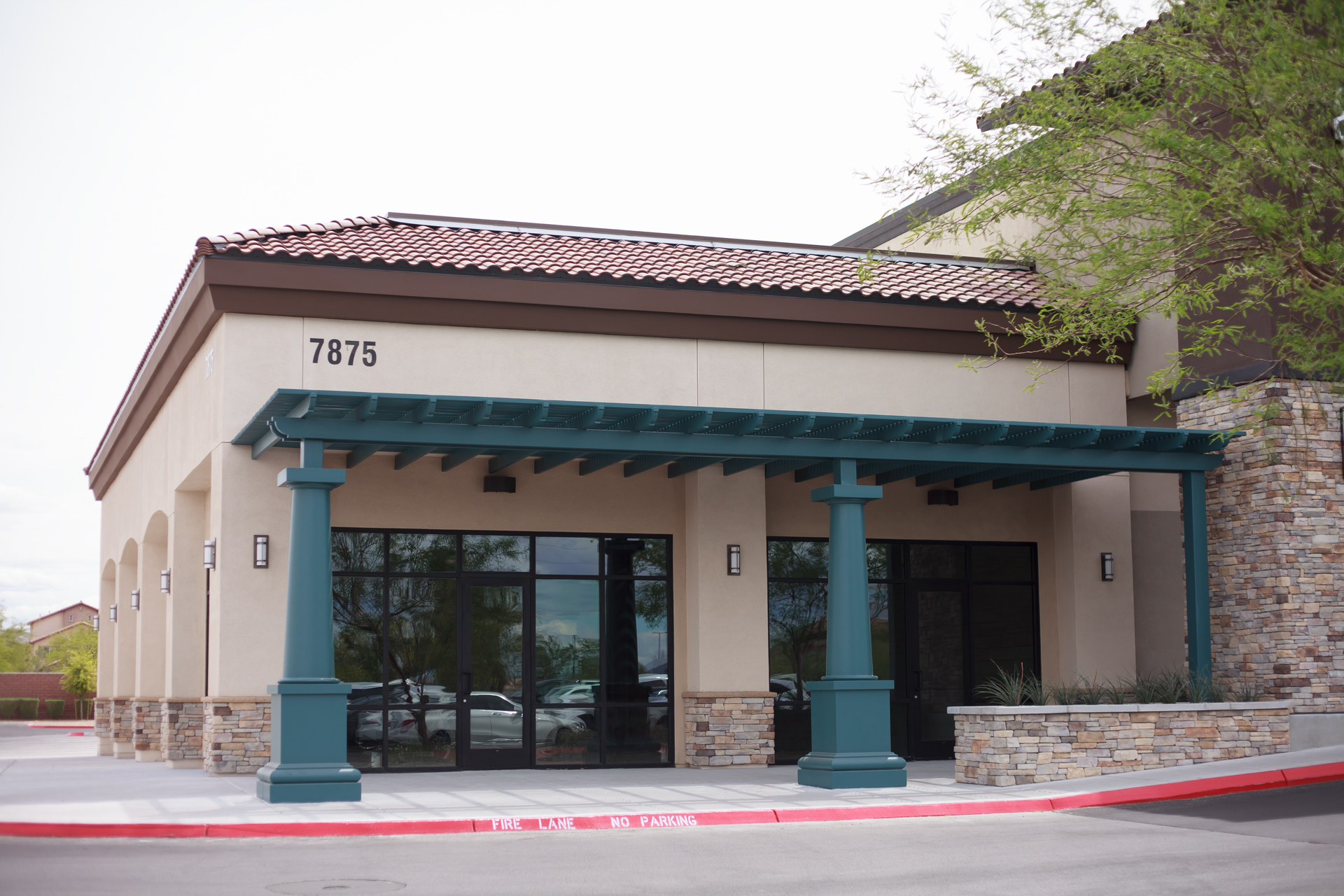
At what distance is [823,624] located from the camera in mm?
18266

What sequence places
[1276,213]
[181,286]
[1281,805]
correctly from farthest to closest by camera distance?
[181,286] < [1281,805] < [1276,213]

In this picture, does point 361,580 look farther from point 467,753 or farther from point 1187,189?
point 1187,189

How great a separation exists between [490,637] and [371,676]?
156 cm

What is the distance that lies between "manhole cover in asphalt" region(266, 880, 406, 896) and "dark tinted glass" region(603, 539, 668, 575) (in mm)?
9087

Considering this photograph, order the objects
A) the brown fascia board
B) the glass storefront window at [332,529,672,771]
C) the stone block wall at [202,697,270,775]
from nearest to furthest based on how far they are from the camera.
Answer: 1. the stone block wall at [202,697,270,775]
2. the brown fascia board
3. the glass storefront window at [332,529,672,771]

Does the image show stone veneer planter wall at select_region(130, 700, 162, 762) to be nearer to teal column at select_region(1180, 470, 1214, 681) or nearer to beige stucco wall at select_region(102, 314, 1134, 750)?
beige stucco wall at select_region(102, 314, 1134, 750)

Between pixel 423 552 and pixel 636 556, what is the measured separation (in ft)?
9.33

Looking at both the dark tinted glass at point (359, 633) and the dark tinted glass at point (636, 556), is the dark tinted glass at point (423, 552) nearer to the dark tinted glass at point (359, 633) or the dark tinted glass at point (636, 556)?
the dark tinted glass at point (359, 633)

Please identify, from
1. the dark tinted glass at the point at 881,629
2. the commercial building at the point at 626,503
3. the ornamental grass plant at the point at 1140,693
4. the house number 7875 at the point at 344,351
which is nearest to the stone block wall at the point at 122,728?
the commercial building at the point at 626,503

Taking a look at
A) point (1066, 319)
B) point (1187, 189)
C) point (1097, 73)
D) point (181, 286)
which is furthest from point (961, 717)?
point (181, 286)

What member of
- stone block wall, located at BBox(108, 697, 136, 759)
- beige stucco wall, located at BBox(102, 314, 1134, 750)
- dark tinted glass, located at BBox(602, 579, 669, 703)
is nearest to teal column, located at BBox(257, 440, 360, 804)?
beige stucco wall, located at BBox(102, 314, 1134, 750)

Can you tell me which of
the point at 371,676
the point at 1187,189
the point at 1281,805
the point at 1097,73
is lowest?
the point at 1281,805

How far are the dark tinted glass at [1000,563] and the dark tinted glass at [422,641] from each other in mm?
7441

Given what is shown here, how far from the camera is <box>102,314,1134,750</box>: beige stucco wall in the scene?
1562cm
